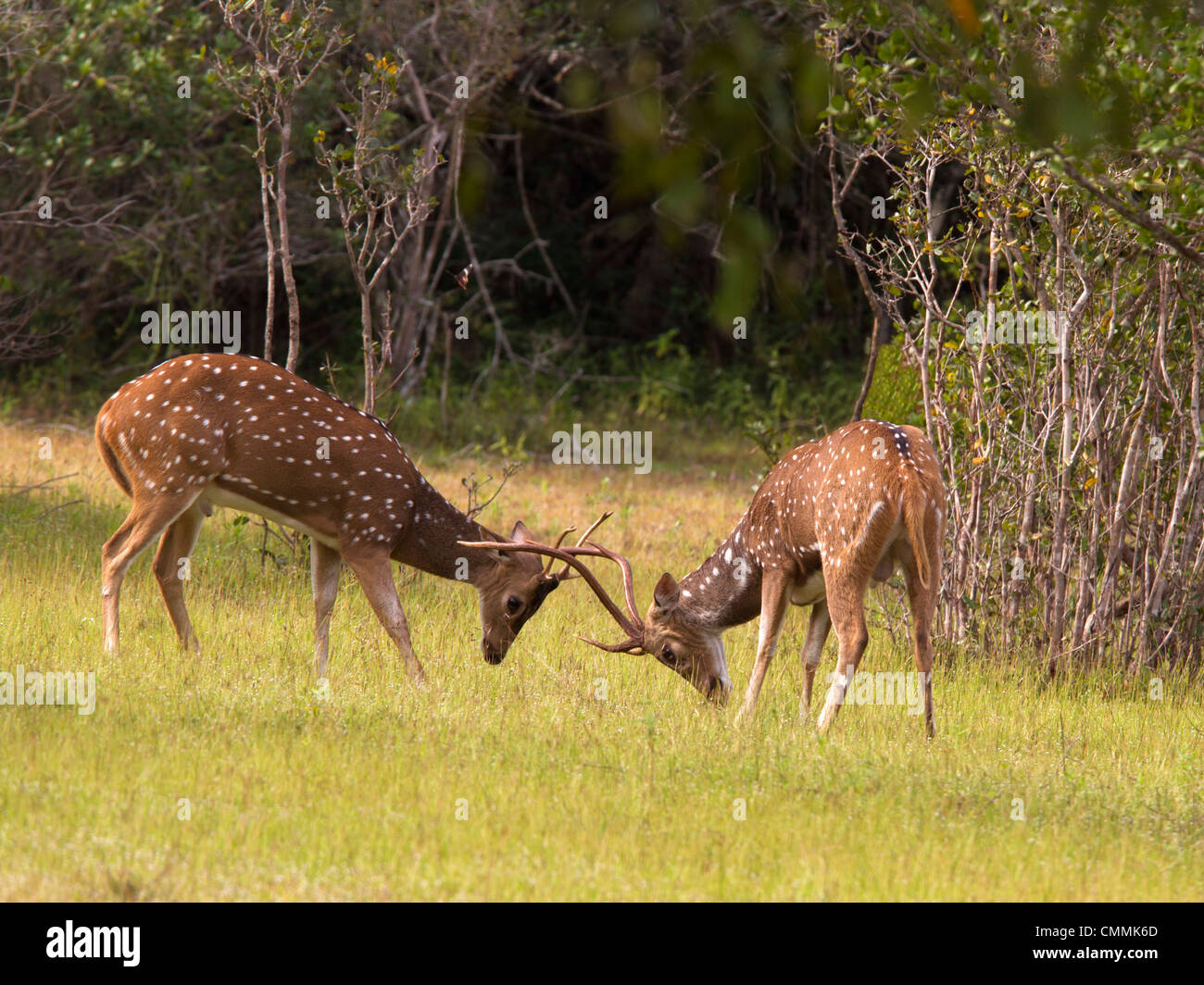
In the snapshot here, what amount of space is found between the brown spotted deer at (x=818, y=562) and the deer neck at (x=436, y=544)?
397mm

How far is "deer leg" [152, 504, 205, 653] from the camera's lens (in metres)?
7.59

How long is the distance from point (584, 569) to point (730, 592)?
73 centimetres

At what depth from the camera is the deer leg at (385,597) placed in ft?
23.6

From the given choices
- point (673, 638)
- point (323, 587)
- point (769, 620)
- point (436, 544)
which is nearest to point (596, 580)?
point (673, 638)

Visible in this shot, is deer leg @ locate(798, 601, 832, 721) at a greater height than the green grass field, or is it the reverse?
deer leg @ locate(798, 601, 832, 721)

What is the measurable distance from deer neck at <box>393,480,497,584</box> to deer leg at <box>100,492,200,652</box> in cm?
109

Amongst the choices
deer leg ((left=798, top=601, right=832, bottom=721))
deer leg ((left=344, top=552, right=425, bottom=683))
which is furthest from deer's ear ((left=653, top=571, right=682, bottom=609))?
deer leg ((left=344, top=552, right=425, bottom=683))

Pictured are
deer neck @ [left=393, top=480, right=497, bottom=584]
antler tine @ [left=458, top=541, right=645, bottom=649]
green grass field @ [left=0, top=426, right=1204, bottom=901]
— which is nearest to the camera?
green grass field @ [left=0, top=426, right=1204, bottom=901]

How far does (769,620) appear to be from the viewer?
23.0ft

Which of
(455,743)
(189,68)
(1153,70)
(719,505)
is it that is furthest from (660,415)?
(1153,70)

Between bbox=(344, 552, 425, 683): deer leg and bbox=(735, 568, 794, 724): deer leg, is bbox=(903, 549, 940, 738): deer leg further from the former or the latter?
bbox=(344, 552, 425, 683): deer leg

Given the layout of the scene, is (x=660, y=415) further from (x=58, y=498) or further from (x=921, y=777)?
(x=921, y=777)

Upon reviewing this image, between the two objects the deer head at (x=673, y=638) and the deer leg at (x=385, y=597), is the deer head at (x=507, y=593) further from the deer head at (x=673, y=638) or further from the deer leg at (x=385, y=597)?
the deer leg at (x=385, y=597)

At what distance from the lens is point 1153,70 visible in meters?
4.57
